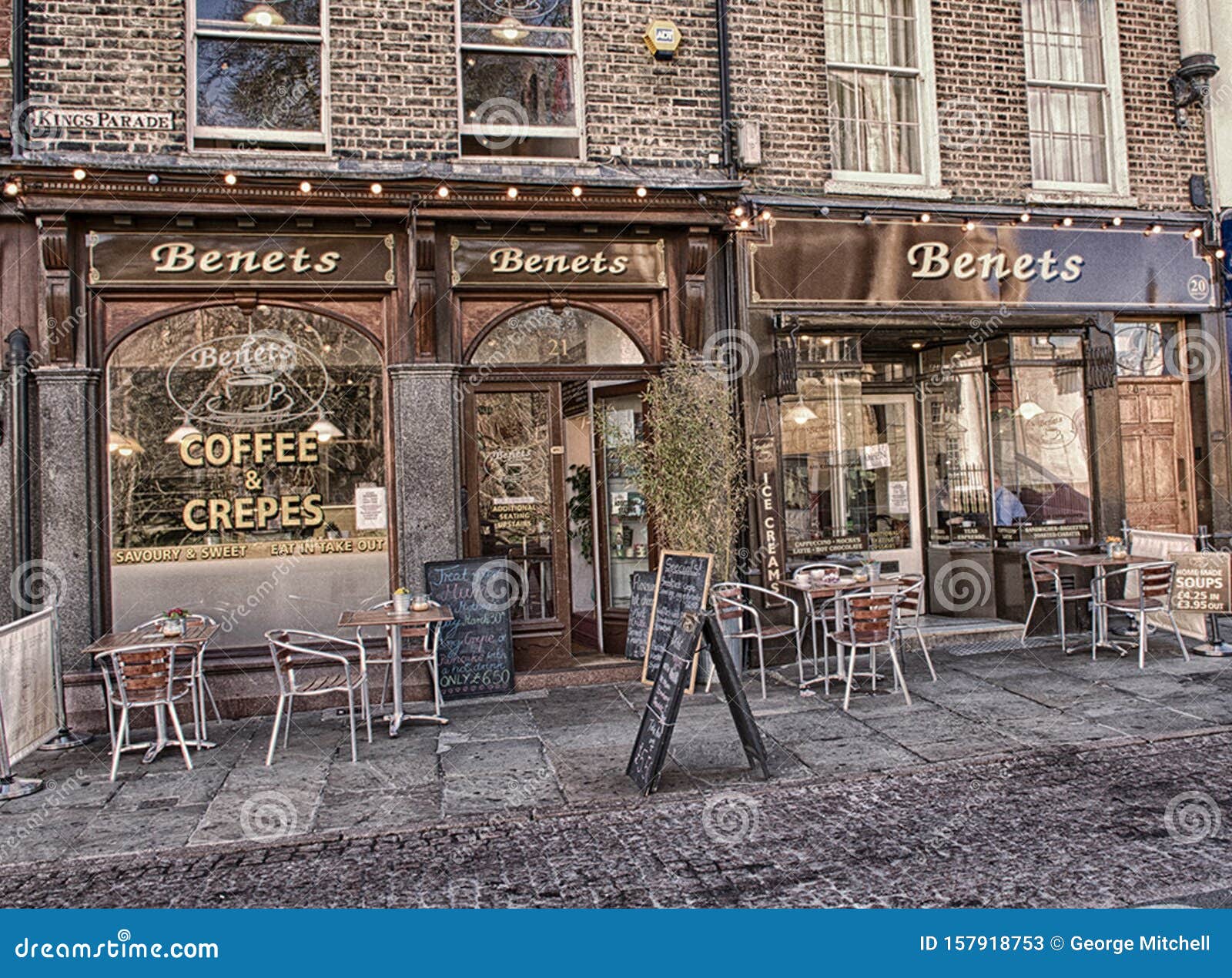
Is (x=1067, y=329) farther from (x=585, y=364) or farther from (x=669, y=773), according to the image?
(x=669, y=773)

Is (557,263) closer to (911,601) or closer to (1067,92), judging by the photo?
(911,601)

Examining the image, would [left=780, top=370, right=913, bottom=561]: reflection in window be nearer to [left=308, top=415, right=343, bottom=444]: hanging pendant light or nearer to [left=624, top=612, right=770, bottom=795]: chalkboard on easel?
[left=624, top=612, right=770, bottom=795]: chalkboard on easel

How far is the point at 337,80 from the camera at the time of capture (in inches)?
348

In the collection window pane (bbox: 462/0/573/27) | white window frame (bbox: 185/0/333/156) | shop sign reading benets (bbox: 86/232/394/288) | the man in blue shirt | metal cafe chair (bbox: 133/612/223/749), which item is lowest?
metal cafe chair (bbox: 133/612/223/749)

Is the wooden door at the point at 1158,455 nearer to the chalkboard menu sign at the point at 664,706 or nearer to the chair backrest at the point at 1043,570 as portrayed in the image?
the chair backrest at the point at 1043,570

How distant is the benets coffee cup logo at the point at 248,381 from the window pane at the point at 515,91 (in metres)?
2.88

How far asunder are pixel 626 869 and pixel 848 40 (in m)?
9.11

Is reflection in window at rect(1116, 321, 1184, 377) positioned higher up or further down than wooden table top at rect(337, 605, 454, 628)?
higher up

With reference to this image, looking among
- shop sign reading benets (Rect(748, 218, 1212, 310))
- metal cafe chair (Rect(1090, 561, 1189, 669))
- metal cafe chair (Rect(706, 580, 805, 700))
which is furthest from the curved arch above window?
metal cafe chair (Rect(1090, 561, 1189, 669))

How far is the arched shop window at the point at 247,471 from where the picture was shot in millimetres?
8344

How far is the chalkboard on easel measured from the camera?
564 centimetres

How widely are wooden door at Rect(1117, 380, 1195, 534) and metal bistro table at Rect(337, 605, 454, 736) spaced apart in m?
8.14

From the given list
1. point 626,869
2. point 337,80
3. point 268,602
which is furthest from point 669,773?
point 337,80

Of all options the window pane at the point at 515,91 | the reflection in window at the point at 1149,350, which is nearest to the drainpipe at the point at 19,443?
the window pane at the point at 515,91
